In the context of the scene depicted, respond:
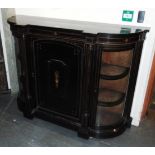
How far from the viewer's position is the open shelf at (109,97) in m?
2.03

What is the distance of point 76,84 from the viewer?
2.00 meters

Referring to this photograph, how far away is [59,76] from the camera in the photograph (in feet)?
6.81

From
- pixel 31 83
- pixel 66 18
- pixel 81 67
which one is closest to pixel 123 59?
pixel 81 67

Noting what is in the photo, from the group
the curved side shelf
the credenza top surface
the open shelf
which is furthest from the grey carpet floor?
the credenza top surface

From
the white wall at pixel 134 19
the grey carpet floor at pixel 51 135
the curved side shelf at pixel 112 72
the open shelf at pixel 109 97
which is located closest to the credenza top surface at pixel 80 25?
the white wall at pixel 134 19

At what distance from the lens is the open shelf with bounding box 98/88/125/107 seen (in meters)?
2.03

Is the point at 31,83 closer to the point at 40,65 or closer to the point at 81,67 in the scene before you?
the point at 40,65

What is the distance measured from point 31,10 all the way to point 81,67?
3.23 ft

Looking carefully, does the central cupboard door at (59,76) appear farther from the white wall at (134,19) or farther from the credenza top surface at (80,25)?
the white wall at (134,19)

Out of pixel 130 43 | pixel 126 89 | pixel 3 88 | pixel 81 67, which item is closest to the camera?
pixel 130 43

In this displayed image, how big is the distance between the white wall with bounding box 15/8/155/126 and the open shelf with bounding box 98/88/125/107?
0.78 ft

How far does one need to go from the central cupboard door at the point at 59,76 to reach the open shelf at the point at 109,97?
0.79 ft

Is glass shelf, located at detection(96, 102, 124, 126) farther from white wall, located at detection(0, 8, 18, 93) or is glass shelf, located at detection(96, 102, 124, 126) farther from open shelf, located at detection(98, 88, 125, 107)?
white wall, located at detection(0, 8, 18, 93)

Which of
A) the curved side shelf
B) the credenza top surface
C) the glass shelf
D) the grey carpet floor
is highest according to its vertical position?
the credenza top surface
